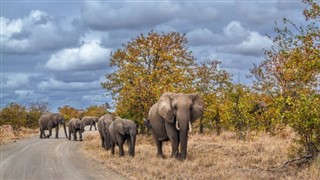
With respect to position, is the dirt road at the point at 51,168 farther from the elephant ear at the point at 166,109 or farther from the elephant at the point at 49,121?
the elephant at the point at 49,121

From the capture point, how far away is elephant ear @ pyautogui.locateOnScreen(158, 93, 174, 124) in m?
19.9

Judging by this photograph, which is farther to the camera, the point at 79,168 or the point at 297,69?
the point at 79,168

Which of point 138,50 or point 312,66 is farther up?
point 138,50

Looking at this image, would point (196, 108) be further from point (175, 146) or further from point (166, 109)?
point (175, 146)

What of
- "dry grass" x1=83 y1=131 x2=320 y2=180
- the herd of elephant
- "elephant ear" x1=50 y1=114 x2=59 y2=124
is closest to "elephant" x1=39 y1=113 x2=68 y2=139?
"elephant ear" x1=50 y1=114 x2=59 y2=124

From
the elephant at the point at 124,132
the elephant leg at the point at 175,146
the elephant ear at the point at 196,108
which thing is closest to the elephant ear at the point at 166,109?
the elephant leg at the point at 175,146

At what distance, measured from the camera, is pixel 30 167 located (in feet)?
65.4

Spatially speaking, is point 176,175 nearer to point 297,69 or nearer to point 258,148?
point 297,69

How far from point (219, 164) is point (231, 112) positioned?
13551 mm

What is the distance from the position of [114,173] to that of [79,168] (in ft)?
7.90

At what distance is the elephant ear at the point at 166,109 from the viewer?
785 inches

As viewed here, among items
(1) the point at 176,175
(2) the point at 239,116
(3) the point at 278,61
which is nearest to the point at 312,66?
(1) the point at 176,175

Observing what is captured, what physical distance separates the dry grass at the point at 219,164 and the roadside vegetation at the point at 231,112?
1.4 inches

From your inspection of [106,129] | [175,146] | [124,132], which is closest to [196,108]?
[175,146]
